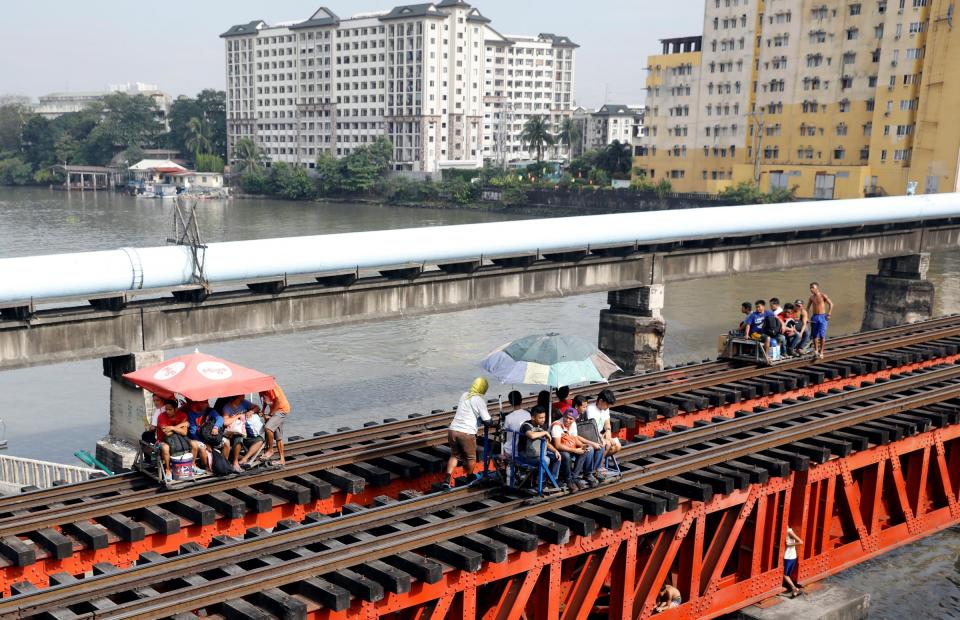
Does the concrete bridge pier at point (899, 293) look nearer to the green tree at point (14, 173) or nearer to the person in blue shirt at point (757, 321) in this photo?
the person in blue shirt at point (757, 321)

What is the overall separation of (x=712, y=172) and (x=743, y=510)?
96.1 m

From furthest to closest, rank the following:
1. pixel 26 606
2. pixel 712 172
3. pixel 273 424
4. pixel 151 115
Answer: pixel 151 115
pixel 712 172
pixel 273 424
pixel 26 606

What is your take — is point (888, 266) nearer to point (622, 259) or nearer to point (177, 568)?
point (622, 259)

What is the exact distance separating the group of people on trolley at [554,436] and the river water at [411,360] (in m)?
6.08

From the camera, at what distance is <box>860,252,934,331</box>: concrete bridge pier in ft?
134

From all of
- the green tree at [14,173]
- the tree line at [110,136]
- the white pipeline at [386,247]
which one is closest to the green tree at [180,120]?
the tree line at [110,136]

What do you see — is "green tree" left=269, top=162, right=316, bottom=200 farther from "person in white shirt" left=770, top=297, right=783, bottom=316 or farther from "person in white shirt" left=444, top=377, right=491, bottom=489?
"person in white shirt" left=444, top=377, right=491, bottom=489

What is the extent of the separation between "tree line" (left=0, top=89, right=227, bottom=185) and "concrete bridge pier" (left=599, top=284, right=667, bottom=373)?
13834 centimetres

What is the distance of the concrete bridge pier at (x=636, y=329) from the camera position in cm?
3097

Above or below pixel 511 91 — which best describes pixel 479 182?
below

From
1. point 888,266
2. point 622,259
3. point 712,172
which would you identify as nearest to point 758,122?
point 712,172

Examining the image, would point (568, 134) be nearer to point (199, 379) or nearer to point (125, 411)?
point (125, 411)

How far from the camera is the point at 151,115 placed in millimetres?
179000

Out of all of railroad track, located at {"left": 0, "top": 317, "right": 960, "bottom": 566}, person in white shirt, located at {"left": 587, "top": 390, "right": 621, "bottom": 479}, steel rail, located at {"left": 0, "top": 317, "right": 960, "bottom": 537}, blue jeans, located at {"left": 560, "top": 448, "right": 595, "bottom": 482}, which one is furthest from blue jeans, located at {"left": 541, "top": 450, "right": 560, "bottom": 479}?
steel rail, located at {"left": 0, "top": 317, "right": 960, "bottom": 537}
